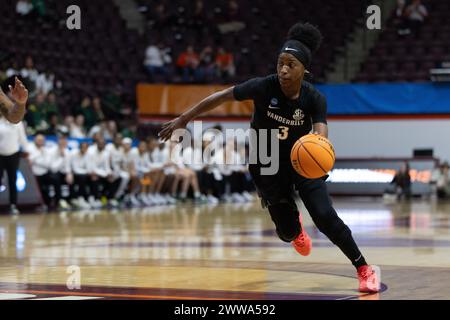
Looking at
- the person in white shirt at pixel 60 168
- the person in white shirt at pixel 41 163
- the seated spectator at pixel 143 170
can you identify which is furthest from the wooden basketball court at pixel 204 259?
the seated spectator at pixel 143 170

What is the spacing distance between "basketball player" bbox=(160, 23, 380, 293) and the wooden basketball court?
533mm

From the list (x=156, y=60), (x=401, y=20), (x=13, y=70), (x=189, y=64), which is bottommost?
(x=13, y=70)

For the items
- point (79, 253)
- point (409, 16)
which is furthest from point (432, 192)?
point (79, 253)

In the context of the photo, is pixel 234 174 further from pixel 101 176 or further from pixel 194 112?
pixel 194 112

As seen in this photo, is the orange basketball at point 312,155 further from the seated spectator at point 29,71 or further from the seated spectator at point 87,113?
the seated spectator at point 87,113

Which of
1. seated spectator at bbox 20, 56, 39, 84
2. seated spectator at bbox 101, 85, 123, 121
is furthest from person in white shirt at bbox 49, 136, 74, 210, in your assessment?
seated spectator at bbox 101, 85, 123, 121

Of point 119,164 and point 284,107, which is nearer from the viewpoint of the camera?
point 284,107

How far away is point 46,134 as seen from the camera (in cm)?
2277

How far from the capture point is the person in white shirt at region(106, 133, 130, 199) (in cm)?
2366

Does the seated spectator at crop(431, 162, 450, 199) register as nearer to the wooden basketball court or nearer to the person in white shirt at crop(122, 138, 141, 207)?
the person in white shirt at crop(122, 138, 141, 207)

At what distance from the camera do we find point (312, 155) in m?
7.29

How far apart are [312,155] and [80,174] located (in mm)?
15687

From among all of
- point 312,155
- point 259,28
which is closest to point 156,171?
point 259,28
